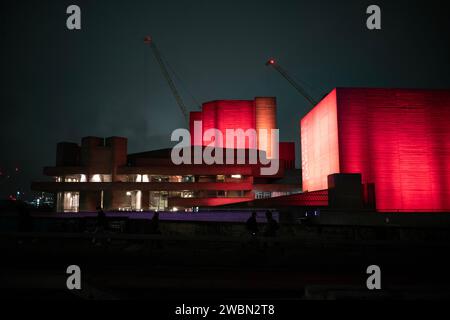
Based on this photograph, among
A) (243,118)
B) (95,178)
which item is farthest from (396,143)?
(95,178)

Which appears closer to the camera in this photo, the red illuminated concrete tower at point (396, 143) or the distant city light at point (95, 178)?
the red illuminated concrete tower at point (396, 143)

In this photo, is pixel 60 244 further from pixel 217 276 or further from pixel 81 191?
pixel 81 191

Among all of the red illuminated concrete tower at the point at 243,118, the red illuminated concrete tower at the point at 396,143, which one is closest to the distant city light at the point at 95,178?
the red illuminated concrete tower at the point at 243,118

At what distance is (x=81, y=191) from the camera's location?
233 feet

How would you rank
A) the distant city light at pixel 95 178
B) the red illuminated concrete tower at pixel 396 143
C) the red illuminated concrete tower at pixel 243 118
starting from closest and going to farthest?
the red illuminated concrete tower at pixel 396 143, the distant city light at pixel 95 178, the red illuminated concrete tower at pixel 243 118

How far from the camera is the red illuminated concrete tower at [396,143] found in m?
40.8

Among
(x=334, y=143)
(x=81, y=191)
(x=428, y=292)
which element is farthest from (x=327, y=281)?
(x=81, y=191)

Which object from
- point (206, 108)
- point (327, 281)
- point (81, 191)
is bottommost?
point (327, 281)

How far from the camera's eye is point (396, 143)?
4191 cm

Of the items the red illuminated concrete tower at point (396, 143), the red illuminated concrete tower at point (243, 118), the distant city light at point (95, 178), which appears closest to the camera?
the red illuminated concrete tower at point (396, 143)

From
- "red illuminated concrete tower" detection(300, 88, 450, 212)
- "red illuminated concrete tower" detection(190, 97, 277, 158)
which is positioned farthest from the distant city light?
"red illuminated concrete tower" detection(300, 88, 450, 212)

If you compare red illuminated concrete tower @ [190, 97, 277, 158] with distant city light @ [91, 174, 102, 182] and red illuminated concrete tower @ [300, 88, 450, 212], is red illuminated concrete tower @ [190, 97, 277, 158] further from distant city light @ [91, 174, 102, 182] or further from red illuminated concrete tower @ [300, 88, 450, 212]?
red illuminated concrete tower @ [300, 88, 450, 212]

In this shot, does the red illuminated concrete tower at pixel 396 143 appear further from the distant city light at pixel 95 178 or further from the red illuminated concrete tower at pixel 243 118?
the distant city light at pixel 95 178

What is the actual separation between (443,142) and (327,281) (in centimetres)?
4256
